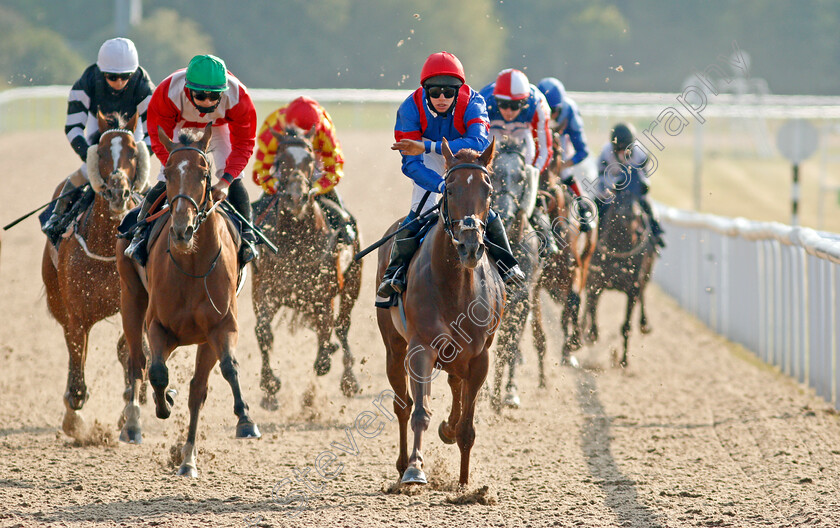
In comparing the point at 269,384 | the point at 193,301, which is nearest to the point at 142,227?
the point at 193,301

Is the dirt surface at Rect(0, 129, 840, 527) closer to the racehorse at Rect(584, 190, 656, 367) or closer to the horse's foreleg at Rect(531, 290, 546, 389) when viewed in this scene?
the horse's foreleg at Rect(531, 290, 546, 389)

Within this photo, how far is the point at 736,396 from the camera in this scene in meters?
8.31

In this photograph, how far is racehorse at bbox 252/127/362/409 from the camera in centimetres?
805

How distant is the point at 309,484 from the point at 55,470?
4.73 ft

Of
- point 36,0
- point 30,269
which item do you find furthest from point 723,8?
point 30,269

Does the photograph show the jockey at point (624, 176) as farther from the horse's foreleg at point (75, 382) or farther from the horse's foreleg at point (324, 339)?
the horse's foreleg at point (75, 382)

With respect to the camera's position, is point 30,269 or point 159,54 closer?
point 30,269

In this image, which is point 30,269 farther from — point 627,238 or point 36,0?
point 36,0

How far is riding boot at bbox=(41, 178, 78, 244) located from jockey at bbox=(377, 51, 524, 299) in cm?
245

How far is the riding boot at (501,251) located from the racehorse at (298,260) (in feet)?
8.03

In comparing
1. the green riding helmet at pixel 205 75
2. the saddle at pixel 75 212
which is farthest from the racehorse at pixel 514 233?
the saddle at pixel 75 212

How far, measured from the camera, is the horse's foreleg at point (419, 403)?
5191mm

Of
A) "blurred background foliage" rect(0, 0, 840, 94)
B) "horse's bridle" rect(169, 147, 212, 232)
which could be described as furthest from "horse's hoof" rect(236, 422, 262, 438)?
"blurred background foliage" rect(0, 0, 840, 94)

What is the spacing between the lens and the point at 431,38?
38469 millimetres
